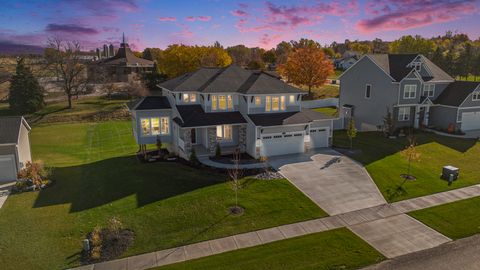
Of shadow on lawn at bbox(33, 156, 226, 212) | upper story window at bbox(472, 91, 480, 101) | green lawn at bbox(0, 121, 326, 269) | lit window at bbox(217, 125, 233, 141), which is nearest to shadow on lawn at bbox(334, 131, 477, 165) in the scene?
upper story window at bbox(472, 91, 480, 101)

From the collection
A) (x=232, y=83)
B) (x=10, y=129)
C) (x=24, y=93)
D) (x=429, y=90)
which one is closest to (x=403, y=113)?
(x=429, y=90)

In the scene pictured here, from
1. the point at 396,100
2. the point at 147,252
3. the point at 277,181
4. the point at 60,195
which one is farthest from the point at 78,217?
the point at 396,100

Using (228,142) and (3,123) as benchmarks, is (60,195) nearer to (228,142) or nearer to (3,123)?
(3,123)

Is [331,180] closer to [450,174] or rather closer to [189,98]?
[450,174]

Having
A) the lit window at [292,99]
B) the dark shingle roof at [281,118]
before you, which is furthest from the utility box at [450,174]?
the lit window at [292,99]

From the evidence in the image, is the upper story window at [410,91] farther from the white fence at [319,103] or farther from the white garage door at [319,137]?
the white fence at [319,103]

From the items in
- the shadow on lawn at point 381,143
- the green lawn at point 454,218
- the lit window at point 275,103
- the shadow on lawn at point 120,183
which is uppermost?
the lit window at point 275,103

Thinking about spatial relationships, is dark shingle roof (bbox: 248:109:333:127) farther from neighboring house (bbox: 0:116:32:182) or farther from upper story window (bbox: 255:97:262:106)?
neighboring house (bbox: 0:116:32:182)
